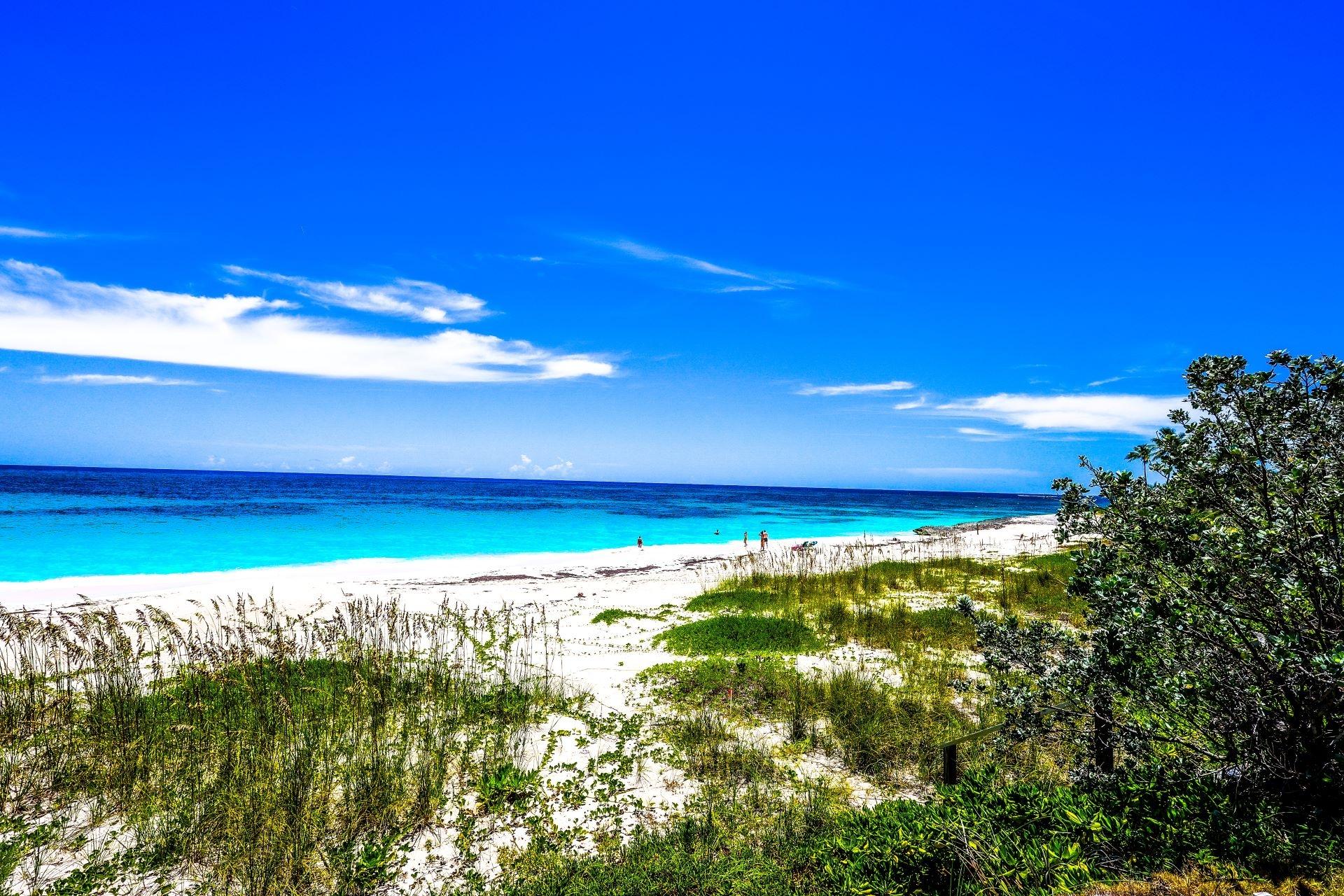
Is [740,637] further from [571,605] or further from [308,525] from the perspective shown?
[308,525]

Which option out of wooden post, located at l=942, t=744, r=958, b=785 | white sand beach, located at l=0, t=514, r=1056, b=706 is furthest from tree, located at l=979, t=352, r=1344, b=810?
white sand beach, located at l=0, t=514, r=1056, b=706

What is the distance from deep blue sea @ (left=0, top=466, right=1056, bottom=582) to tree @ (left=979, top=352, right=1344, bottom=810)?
28499mm

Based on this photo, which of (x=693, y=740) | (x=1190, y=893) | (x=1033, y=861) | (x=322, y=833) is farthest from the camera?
(x=693, y=740)

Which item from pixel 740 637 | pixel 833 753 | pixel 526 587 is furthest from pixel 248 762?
pixel 526 587

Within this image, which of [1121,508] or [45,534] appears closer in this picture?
[1121,508]

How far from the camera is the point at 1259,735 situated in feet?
11.2

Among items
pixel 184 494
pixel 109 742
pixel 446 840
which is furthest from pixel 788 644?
pixel 184 494

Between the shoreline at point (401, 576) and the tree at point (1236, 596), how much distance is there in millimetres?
14567

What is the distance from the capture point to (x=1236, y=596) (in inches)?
136

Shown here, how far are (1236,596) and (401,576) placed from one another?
2246 cm

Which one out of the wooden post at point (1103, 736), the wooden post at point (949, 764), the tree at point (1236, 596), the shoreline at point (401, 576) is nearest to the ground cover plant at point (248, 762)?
the wooden post at point (949, 764)

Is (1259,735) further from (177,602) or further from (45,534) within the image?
(45,534)

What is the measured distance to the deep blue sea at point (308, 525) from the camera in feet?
86.2

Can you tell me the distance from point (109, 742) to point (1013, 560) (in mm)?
21209
